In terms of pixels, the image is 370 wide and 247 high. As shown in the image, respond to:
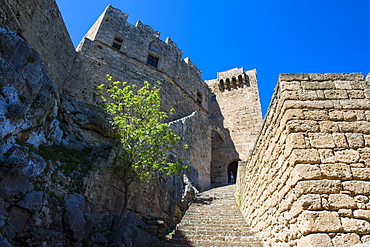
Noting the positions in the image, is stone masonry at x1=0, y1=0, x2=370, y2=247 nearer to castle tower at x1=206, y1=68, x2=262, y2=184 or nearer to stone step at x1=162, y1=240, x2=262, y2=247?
stone step at x1=162, y1=240, x2=262, y2=247

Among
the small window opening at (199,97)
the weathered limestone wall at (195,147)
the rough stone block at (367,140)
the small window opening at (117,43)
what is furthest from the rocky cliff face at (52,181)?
the small window opening at (199,97)

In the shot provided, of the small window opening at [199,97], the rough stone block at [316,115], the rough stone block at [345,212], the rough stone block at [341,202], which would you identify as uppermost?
the small window opening at [199,97]

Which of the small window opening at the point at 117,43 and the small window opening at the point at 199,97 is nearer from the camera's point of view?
the small window opening at the point at 117,43

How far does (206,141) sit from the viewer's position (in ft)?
51.6

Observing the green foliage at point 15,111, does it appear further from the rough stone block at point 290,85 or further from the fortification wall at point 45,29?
the rough stone block at point 290,85

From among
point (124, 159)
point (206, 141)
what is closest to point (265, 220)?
point (124, 159)

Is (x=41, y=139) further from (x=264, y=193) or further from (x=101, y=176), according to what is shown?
(x=264, y=193)

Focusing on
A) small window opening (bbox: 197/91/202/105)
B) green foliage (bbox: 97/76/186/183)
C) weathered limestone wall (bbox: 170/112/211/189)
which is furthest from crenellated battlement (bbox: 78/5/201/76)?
green foliage (bbox: 97/76/186/183)

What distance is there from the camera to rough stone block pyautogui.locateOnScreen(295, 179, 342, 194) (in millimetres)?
3299

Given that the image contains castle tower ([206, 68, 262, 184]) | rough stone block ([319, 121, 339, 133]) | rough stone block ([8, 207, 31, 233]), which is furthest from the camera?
castle tower ([206, 68, 262, 184])

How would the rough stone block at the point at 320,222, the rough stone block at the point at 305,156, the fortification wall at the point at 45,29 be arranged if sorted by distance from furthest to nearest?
the fortification wall at the point at 45,29
the rough stone block at the point at 305,156
the rough stone block at the point at 320,222

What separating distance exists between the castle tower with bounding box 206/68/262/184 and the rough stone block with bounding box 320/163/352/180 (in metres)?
13.4

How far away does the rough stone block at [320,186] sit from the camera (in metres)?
3.30

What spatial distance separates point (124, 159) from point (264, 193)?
15.3 feet
